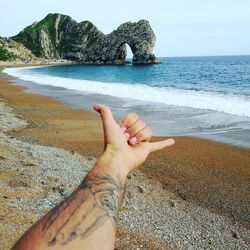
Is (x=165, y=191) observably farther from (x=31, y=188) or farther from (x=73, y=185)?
(x=31, y=188)

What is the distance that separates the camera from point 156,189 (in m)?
8.48

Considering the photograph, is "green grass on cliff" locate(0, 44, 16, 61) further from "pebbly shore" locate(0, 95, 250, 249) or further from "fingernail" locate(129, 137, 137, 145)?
"fingernail" locate(129, 137, 137, 145)

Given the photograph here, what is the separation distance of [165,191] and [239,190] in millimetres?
1624

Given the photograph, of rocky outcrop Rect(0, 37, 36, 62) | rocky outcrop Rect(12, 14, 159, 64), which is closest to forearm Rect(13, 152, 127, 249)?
rocky outcrop Rect(0, 37, 36, 62)

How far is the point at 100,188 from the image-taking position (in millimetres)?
2750

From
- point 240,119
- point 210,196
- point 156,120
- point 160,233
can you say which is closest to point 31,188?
point 160,233

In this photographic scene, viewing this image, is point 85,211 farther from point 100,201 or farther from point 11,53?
point 11,53

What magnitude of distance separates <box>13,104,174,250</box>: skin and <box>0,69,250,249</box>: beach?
2963 millimetres

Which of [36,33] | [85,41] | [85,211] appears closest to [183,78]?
[85,211]

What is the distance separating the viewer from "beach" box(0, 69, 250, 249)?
6.20 meters

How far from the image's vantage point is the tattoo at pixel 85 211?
2.45 m

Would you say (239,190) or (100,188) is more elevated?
(100,188)

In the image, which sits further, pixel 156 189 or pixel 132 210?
pixel 156 189

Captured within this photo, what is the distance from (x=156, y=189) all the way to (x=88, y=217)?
603cm
